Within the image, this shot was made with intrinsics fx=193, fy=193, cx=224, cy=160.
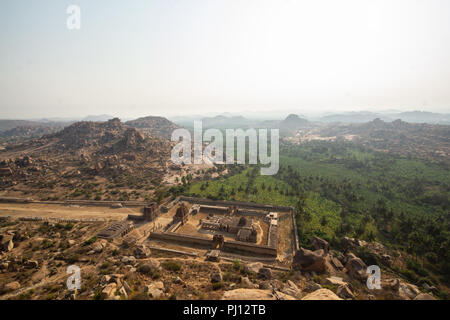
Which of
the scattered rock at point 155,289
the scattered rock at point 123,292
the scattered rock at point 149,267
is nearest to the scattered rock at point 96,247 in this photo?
the scattered rock at point 149,267

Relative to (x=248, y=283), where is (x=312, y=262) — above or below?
below

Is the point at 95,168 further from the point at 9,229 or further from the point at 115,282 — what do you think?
the point at 115,282

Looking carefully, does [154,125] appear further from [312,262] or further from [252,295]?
[252,295]

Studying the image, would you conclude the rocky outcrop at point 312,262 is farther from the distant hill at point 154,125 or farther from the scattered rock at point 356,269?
the distant hill at point 154,125

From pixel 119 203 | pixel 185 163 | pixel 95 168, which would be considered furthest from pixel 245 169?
pixel 95 168

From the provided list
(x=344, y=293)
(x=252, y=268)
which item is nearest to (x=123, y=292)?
(x=252, y=268)

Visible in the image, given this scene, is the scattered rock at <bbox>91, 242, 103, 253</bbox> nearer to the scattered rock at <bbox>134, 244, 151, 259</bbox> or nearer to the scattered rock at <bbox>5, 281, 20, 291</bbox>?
the scattered rock at <bbox>134, 244, 151, 259</bbox>
